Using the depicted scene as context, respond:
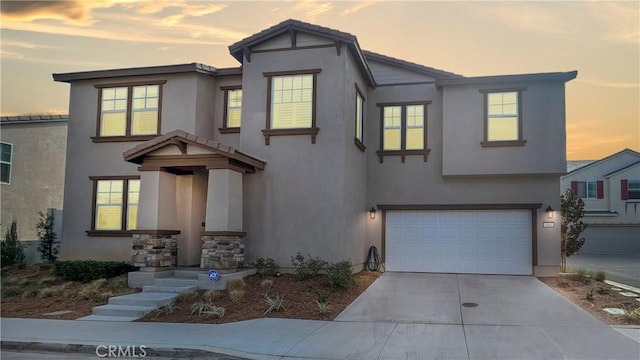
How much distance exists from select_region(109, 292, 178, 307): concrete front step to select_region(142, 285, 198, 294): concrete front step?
0.69 feet

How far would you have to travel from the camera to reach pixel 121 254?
15992mm

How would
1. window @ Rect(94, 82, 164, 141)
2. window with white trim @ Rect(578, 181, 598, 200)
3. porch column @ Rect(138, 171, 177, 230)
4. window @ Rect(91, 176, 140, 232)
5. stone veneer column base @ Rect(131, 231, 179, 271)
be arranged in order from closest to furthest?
stone veneer column base @ Rect(131, 231, 179, 271) → porch column @ Rect(138, 171, 177, 230) → window @ Rect(91, 176, 140, 232) → window @ Rect(94, 82, 164, 141) → window with white trim @ Rect(578, 181, 598, 200)

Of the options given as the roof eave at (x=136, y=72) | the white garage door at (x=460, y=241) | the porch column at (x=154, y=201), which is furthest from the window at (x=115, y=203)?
the white garage door at (x=460, y=241)

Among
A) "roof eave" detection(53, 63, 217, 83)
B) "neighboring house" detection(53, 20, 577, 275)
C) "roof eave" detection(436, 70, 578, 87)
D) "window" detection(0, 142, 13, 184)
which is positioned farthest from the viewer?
"window" detection(0, 142, 13, 184)

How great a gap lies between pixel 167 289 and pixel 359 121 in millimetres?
7549

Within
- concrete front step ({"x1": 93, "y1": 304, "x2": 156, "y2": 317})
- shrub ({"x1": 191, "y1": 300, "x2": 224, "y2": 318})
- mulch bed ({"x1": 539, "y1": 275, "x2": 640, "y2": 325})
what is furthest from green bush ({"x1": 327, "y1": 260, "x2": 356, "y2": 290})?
mulch bed ({"x1": 539, "y1": 275, "x2": 640, "y2": 325})

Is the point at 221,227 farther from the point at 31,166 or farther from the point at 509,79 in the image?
the point at 31,166

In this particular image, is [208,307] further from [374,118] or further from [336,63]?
[374,118]

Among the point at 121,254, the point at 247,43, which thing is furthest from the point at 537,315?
the point at 121,254

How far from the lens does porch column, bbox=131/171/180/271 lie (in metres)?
13.4

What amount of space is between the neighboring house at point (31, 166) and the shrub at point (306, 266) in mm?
12816

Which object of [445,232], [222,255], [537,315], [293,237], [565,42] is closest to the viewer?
[537,315]

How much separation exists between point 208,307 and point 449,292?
233 inches

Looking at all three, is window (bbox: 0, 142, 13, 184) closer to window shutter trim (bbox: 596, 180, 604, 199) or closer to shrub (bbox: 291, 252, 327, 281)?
shrub (bbox: 291, 252, 327, 281)
